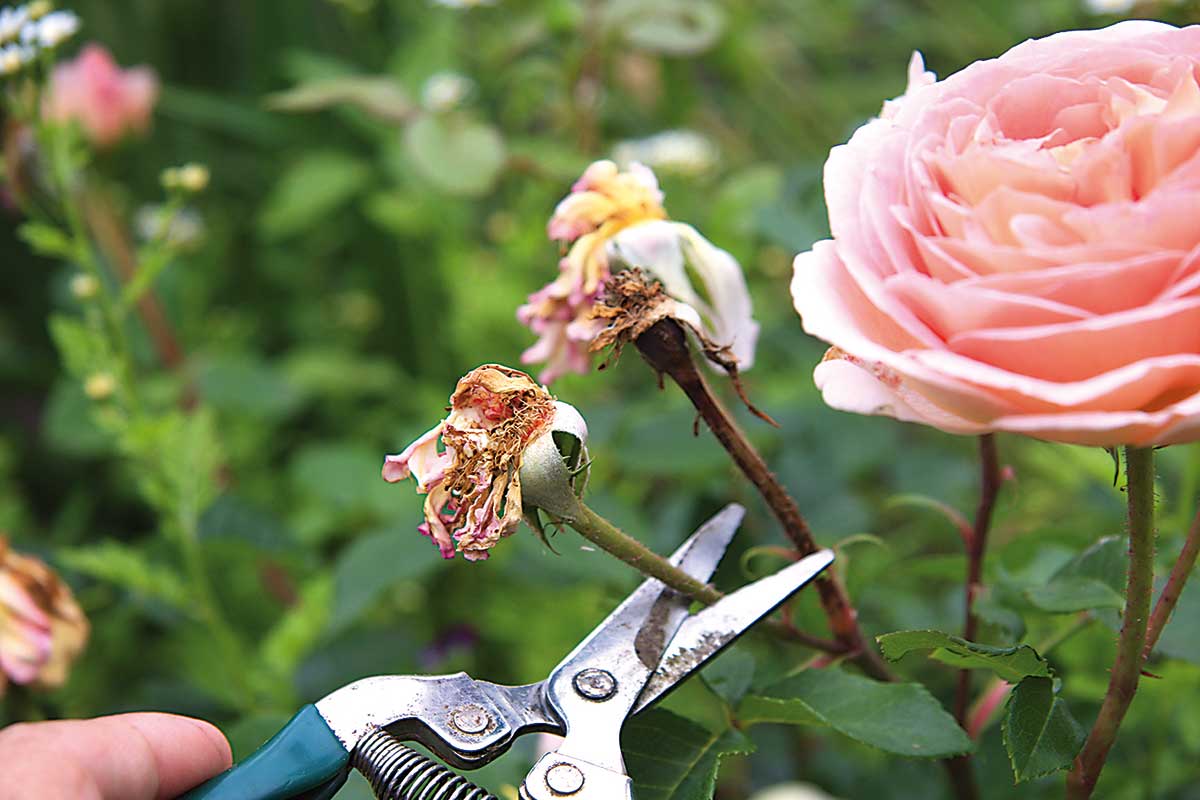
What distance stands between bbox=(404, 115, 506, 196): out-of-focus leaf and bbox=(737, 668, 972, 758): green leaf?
0.47 meters

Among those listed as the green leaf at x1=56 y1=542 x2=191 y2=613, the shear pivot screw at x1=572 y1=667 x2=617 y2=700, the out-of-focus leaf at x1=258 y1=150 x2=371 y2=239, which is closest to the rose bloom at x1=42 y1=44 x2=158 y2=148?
the out-of-focus leaf at x1=258 y1=150 x2=371 y2=239

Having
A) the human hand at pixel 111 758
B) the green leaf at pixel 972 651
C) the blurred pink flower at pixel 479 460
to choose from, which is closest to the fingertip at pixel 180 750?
the human hand at pixel 111 758

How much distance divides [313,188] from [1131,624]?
0.91m

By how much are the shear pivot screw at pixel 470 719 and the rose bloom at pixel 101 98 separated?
793 millimetres

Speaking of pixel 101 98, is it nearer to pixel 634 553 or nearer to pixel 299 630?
pixel 299 630

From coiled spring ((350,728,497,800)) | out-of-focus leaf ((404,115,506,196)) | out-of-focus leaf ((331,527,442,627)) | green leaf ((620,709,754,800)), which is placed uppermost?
out-of-focus leaf ((404,115,506,196))

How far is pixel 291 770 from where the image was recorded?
34 cm

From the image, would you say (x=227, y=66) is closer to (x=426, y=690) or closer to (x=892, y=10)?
(x=892, y=10)

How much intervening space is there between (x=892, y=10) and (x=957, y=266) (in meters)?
1.59

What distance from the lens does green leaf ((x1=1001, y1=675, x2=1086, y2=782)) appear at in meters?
0.32

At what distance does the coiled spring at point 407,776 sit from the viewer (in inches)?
12.5

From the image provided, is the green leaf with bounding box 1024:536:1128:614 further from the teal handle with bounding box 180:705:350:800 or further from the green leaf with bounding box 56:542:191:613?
the green leaf with bounding box 56:542:191:613

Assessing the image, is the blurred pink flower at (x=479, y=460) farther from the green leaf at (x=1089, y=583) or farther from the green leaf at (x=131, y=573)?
the green leaf at (x=131, y=573)

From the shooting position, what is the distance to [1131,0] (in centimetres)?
77
